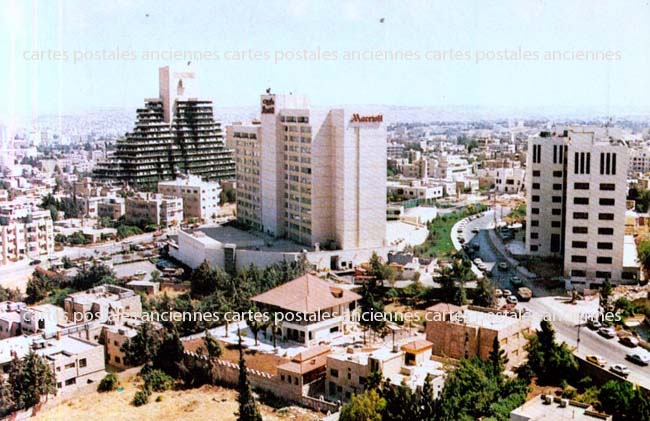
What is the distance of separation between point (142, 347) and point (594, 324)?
30.6ft

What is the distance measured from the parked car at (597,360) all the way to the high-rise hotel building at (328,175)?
29.6ft

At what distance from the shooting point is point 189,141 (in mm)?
37938

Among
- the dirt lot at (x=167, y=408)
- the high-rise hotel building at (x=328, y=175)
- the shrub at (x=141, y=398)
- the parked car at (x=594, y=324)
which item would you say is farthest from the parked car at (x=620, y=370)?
the high-rise hotel building at (x=328, y=175)

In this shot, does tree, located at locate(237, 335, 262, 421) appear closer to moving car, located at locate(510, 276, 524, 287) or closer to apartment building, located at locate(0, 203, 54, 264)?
moving car, located at locate(510, 276, 524, 287)

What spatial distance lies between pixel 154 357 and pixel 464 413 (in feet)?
22.1

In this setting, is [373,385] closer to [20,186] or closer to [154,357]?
[154,357]

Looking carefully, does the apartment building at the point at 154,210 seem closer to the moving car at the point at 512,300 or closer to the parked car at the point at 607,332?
the moving car at the point at 512,300

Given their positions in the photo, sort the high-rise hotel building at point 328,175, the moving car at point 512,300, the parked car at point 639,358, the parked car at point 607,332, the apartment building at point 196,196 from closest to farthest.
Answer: the parked car at point 639,358 → the parked car at point 607,332 → the moving car at point 512,300 → the high-rise hotel building at point 328,175 → the apartment building at point 196,196

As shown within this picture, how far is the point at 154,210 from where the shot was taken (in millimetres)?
31234

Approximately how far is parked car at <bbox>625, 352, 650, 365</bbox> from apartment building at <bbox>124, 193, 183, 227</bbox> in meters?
20.2

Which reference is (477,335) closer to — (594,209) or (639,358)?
(639,358)

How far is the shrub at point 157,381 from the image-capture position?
50.8 feet

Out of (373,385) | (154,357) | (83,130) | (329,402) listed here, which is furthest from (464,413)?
(83,130)

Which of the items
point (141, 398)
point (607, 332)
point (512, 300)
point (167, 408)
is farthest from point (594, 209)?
point (141, 398)
